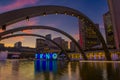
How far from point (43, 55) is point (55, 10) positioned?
12894 cm

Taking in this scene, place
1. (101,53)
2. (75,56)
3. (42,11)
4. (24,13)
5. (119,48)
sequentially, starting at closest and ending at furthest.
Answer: (24,13)
(42,11)
(119,48)
(101,53)
(75,56)

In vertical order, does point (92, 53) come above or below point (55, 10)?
below

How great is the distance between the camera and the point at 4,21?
45.6 ft

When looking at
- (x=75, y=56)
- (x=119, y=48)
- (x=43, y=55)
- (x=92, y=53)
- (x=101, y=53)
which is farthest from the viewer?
(x=43, y=55)

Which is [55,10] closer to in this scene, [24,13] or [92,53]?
[24,13]

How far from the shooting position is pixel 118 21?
6172 centimetres

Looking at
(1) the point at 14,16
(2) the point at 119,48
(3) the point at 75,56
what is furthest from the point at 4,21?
(3) the point at 75,56

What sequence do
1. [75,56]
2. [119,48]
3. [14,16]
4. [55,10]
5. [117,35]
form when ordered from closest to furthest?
[14,16] → [55,10] → [117,35] → [119,48] → [75,56]

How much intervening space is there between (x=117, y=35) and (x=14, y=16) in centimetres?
5980

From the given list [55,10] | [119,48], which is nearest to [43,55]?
[119,48]

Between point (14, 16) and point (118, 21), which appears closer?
point (14, 16)

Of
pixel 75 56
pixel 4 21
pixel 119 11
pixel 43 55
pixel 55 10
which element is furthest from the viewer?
pixel 43 55

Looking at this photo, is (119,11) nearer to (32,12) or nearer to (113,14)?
(113,14)

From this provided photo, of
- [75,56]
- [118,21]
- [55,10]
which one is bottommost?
[75,56]
